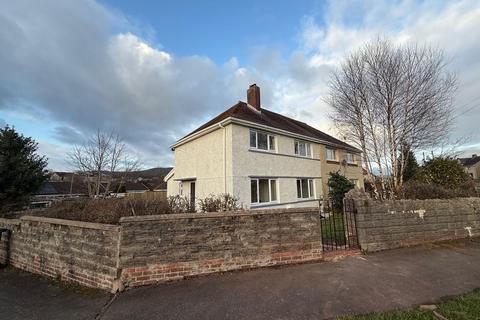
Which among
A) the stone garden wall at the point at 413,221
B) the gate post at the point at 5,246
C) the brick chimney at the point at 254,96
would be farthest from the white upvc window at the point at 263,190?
the gate post at the point at 5,246

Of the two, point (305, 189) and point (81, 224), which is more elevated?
point (305, 189)

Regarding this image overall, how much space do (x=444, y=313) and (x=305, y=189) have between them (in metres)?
13.5

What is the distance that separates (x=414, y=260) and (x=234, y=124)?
9.04 m

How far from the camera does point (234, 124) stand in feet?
42.1

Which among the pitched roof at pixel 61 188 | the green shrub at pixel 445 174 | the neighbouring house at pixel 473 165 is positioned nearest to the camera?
the green shrub at pixel 445 174

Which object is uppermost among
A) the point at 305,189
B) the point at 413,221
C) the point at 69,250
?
the point at 305,189

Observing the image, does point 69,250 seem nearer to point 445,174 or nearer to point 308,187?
point 308,187

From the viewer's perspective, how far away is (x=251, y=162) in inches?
527

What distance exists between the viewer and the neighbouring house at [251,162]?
12.8 metres

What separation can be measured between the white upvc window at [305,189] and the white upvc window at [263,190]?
8.23ft

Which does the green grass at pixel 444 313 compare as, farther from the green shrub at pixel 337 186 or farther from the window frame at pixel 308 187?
the green shrub at pixel 337 186

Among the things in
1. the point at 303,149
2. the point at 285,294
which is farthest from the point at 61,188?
the point at 285,294

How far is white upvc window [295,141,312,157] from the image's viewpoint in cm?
1689

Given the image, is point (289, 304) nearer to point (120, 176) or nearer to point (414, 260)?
point (414, 260)
